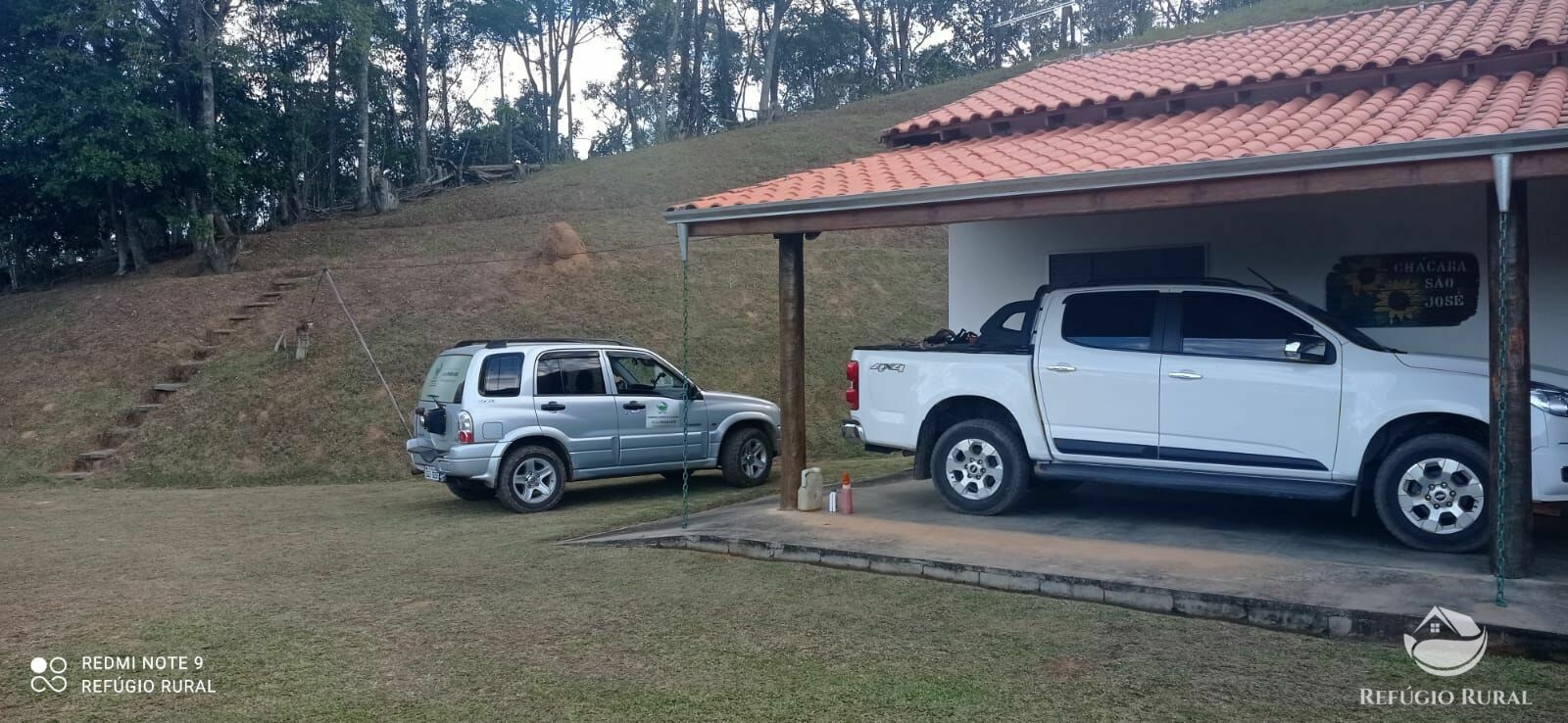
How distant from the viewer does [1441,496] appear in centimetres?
705

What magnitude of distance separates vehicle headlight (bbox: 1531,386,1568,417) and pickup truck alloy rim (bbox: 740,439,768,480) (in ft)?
24.1

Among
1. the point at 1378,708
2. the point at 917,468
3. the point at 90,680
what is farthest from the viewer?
the point at 917,468

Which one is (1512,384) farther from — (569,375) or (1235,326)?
(569,375)

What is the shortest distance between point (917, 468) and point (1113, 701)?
177 inches

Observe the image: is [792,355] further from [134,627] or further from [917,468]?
[134,627]

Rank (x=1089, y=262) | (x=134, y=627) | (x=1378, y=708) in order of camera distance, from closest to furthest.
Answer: (x=1378, y=708) → (x=134, y=627) → (x=1089, y=262)

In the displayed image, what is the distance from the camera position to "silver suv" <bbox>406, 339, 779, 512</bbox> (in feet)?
34.3

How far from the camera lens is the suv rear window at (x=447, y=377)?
10.6 metres

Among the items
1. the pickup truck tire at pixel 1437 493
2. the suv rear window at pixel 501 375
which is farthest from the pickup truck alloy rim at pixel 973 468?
the suv rear window at pixel 501 375

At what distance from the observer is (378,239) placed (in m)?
25.7

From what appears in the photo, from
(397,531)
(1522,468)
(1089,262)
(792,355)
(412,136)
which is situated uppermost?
(412,136)

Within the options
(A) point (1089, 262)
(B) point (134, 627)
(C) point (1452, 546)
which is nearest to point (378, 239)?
(A) point (1089, 262)

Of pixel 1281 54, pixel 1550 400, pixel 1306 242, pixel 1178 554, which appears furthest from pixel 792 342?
pixel 1281 54

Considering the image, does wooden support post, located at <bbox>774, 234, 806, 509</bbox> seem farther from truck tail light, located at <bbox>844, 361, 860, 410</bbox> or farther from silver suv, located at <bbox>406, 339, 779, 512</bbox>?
silver suv, located at <bbox>406, 339, 779, 512</bbox>
